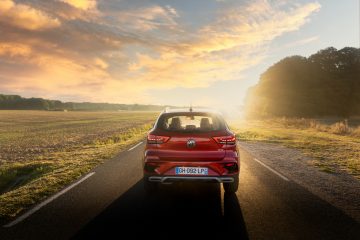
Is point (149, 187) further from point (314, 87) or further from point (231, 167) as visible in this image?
point (314, 87)

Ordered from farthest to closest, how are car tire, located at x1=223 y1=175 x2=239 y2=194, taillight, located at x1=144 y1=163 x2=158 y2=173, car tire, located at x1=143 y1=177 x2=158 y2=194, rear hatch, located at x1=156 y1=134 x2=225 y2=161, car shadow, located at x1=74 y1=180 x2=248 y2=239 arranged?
1. car tire, located at x1=223 y1=175 x2=239 y2=194
2. car tire, located at x1=143 y1=177 x2=158 y2=194
3. taillight, located at x1=144 y1=163 x2=158 y2=173
4. rear hatch, located at x1=156 y1=134 x2=225 y2=161
5. car shadow, located at x1=74 y1=180 x2=248 y2=239

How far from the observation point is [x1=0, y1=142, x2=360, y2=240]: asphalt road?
5.17 metres

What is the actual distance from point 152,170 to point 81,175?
156 inches

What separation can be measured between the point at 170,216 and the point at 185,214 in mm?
282

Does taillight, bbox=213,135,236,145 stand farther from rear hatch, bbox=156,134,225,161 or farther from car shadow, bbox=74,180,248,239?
car shadow, bbox=74,180,248,239

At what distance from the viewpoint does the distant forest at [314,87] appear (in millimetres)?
66375

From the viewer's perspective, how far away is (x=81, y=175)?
10305 mm

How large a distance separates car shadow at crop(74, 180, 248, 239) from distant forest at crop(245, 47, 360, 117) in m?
61.8

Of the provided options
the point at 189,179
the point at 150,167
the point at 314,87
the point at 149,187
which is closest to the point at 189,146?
the point at 189,179

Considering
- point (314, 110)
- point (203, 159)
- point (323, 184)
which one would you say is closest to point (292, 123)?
point (314, 110)

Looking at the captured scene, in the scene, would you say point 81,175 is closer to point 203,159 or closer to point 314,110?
point 203,159

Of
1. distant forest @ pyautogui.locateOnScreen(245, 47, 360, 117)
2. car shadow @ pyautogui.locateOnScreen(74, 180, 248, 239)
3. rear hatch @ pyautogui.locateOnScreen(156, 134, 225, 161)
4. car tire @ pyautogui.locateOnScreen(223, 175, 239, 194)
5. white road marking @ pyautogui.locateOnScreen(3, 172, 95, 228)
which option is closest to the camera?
car shadow @ pyautogui.locateOnScreen(74, 180, 248, 239)

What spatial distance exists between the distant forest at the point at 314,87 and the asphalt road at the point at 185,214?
61200mm

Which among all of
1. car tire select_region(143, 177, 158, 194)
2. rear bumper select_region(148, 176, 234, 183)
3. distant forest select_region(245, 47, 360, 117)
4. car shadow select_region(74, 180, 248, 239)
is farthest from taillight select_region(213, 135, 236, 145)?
distant forest select_region(245, 47, 360, 117)
